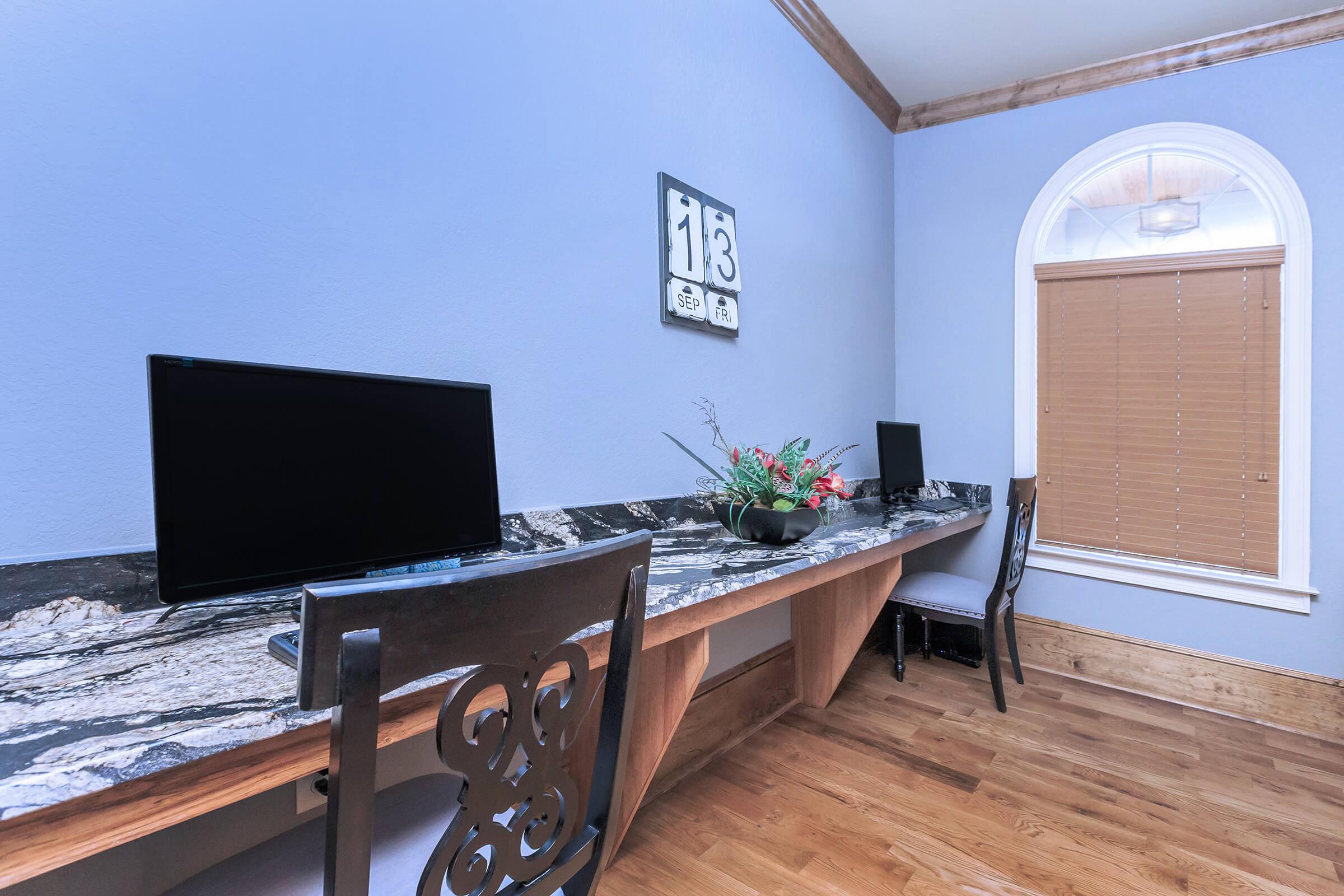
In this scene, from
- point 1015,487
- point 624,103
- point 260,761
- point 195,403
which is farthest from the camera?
point 1015,487

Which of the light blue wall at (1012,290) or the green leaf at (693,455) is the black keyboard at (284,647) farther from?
the light blue wall at (1012,290)

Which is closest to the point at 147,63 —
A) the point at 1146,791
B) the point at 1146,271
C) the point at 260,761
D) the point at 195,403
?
the point at 195,403

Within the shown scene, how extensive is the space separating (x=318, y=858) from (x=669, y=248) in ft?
5.53

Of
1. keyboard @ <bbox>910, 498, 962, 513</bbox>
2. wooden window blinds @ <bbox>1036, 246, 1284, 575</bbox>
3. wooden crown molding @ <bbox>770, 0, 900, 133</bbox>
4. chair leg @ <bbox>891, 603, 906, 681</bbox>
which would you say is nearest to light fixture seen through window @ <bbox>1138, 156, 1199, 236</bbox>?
wooden window blinds @ <bbox>1036, 246, 1284, 575</bbox>

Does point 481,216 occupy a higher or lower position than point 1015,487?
higher

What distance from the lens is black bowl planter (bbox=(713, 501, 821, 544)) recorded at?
5.69ft

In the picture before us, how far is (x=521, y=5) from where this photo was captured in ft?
5.05

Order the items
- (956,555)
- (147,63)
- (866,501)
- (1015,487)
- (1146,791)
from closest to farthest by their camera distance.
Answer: (147,63)
(1146,791)
(1015,487)
(866,501)
(956,555)

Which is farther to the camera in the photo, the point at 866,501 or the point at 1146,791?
the point at 866,501

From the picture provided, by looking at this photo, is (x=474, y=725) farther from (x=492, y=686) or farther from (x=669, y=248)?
(x=669, y=248)

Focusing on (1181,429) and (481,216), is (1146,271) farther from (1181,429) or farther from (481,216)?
(481,216)

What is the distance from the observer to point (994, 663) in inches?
98.5

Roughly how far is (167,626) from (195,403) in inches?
13.1

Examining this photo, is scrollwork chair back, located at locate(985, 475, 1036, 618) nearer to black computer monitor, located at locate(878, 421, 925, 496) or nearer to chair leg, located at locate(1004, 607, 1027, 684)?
chair leg, located at locate(1004, 607, 1027, 684)
